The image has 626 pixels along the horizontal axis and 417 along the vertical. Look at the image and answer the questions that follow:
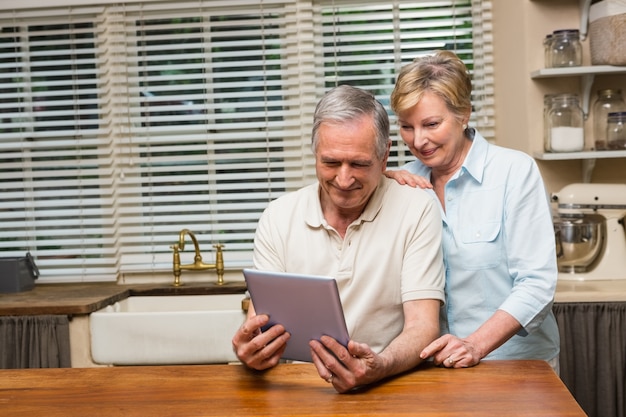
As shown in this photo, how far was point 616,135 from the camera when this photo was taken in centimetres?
335

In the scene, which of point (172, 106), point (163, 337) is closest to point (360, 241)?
point (163, 337)

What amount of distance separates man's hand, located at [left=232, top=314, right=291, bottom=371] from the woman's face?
2.17 feet

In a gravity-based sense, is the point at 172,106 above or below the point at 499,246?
above

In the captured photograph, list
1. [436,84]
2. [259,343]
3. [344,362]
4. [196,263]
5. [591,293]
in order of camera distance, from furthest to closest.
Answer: [196,263] < [591,293] < [436,84] < [259,343] < [344,362]

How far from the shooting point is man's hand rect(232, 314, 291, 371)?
1.74 metres

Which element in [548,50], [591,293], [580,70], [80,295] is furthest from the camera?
[80,295]

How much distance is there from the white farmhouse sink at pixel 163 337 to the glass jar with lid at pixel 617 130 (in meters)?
1.64

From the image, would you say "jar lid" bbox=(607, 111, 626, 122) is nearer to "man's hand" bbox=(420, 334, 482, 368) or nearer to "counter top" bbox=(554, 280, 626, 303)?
"counter top" bbox=(554, 280, 626, 303)

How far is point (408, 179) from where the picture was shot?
6.95 feet

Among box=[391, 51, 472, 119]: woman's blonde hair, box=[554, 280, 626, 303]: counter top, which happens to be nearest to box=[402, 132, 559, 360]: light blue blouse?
box=[391, 51, 472, 119]: woman's blonde hair

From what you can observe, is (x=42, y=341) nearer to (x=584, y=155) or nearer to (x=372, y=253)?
(x=372, y=253)

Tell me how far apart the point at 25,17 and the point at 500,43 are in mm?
2190

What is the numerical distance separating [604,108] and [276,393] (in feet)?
7.42

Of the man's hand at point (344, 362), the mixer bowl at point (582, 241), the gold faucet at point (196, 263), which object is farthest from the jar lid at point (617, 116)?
the man's hand at point (344, 362)
